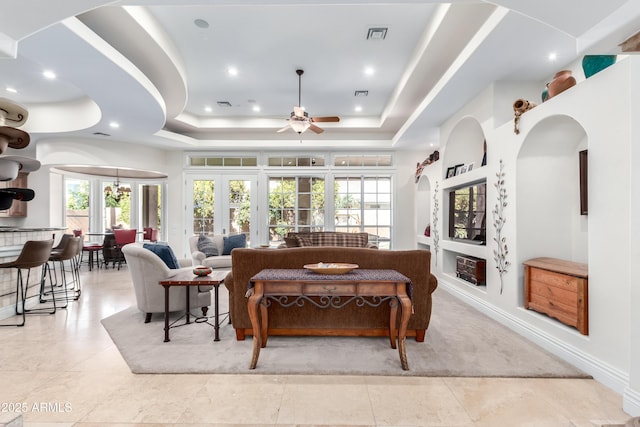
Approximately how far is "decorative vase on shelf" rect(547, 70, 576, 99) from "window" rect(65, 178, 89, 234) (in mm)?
9733

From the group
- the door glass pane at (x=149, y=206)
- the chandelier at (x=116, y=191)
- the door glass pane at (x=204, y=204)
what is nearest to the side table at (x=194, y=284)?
the door glass pane at (x=204, y=204)

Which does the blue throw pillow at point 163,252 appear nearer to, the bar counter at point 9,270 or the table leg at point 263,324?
the table leg at point 263,324

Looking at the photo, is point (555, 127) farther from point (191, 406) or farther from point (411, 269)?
point (191, 406)

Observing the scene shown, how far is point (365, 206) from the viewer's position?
7.36 m

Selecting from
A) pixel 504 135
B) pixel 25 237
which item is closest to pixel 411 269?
pixel 504 135

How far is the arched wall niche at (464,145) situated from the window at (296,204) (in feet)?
10.1

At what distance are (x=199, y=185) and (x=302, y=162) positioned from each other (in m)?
2.54

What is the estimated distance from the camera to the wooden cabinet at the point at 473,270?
13.3 feet

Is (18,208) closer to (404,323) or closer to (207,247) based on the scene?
(207,247)

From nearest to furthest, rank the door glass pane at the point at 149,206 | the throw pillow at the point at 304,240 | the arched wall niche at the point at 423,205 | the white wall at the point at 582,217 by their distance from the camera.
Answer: the white wall at the point at 582,217 < the throw pillow at the point at 304,240 < the arched wall niche at the point at 423,205 < the door glass pane at the point at 149,206

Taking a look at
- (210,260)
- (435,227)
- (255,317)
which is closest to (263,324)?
(255,317)


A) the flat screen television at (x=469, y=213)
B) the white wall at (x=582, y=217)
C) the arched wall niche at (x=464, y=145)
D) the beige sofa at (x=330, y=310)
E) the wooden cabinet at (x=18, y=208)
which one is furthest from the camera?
the wooden cabinet at (x=18, y=208)

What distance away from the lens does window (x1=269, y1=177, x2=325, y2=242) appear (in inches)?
289

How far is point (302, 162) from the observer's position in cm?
741
